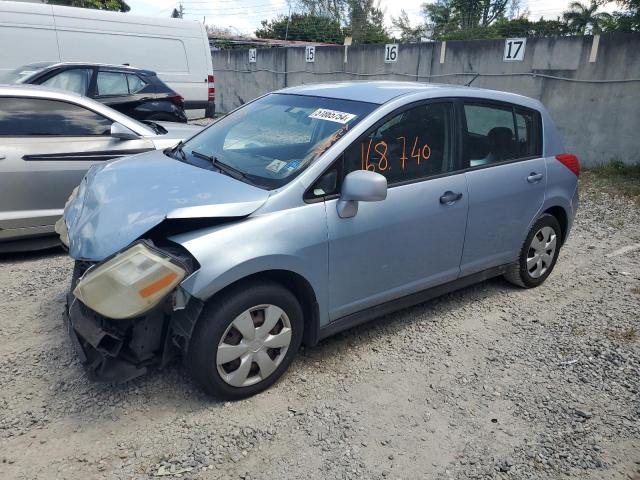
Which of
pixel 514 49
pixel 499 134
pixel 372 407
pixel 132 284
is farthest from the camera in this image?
pixel 514 49

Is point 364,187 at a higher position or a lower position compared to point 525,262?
higher

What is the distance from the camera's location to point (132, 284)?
8.11 feet

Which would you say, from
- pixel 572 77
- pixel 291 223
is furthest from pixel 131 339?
pixel 572 77

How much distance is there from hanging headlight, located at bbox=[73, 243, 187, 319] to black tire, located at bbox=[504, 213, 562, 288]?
299 cm

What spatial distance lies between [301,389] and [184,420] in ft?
2.26

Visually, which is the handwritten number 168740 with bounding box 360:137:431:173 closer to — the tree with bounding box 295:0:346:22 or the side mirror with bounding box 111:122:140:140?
the side mirror with bounding box 111:122:140:140

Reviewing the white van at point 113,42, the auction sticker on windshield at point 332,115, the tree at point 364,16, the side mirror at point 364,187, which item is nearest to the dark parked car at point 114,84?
the white van at point 113,42

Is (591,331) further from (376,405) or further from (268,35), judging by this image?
(268,35)

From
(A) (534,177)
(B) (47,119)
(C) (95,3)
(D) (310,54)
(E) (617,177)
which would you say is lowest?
(E) (617,177)

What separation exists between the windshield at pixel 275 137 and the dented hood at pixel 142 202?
0.61 ft

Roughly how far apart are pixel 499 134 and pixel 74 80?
20.1 feet

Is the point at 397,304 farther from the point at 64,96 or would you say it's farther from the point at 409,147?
the point at 64,96

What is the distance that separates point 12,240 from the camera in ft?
15.1

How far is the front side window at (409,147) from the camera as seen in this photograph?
10.5 ft
